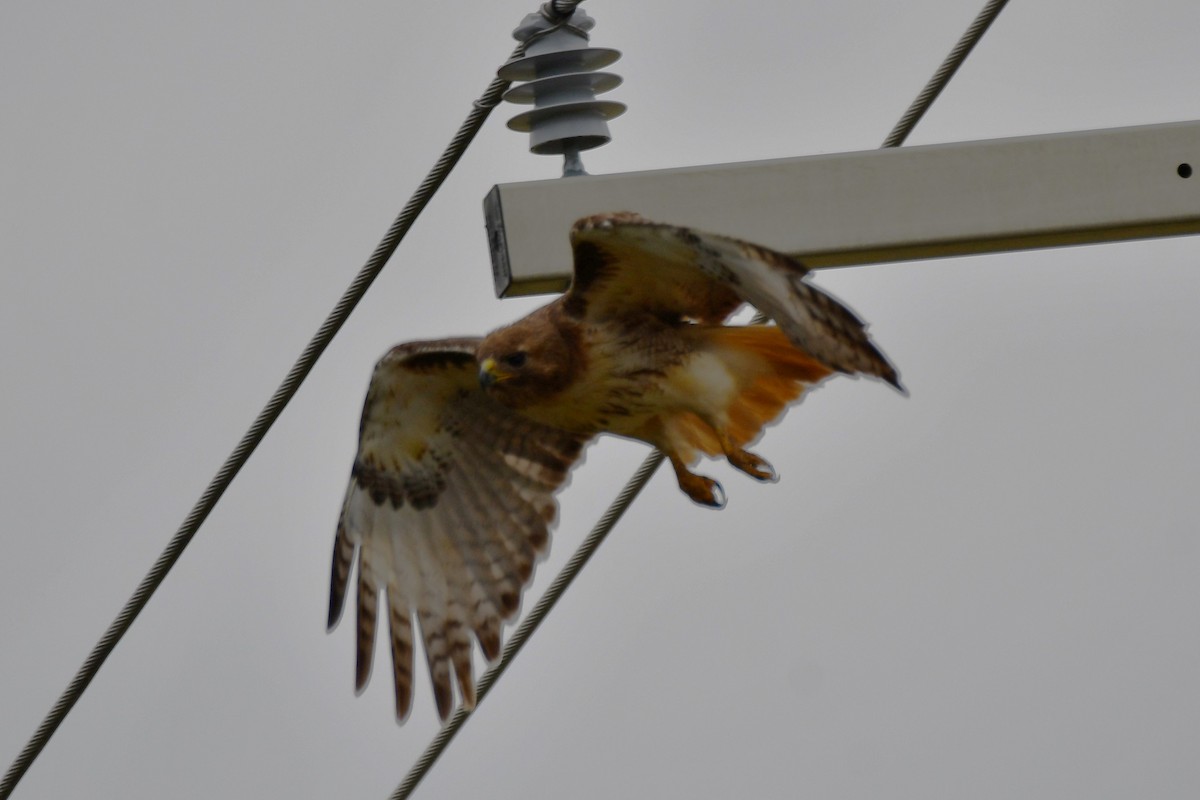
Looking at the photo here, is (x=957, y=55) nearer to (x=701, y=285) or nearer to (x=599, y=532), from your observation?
(x=701, y=285)

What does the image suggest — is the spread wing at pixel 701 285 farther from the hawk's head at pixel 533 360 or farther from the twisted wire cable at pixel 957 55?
the twisted wire cable at pixel 957 55

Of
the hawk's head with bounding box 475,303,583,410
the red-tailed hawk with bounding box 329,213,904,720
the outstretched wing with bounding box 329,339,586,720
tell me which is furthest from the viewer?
the outstretched wing with bounding box 329,339,586,720

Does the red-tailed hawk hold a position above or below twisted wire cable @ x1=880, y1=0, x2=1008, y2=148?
below

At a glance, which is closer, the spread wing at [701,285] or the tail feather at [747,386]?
the spread wing at [701,285]

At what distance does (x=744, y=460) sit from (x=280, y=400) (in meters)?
0.84

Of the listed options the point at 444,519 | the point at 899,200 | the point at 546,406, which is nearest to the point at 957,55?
the point at 899,200

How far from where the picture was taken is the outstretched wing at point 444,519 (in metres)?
3.98

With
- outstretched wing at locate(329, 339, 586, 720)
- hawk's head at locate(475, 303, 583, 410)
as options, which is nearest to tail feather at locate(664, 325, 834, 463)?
hawk's head at locate(475, 303, 583, 410)

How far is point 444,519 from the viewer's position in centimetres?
412

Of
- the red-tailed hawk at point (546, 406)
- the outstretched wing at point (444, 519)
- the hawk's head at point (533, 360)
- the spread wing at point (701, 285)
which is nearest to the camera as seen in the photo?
the spread wing at point (701, 285)

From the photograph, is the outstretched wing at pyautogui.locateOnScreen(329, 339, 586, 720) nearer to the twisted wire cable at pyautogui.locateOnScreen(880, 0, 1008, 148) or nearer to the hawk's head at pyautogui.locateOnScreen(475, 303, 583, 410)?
the hawk's head at pyautogui.locateOnScreen(475, 303, 583, 410)

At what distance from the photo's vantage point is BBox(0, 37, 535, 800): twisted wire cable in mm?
3139

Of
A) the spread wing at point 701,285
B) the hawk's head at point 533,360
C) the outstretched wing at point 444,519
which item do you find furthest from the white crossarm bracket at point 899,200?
the outstretched wing at point 444,519

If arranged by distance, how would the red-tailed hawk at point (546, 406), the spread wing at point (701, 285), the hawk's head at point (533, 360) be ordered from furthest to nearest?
the hawk's head at point (533, 360)
the red-tailed hawk at point (546, 406)
the spread wing at point (701, 285)
